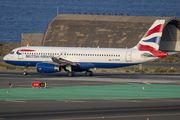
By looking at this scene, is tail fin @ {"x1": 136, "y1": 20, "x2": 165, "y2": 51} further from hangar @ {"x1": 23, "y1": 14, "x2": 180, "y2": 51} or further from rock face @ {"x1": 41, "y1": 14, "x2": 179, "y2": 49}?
rock face @ {"x1": 41, "y1": 14, "x2": 179, "y2": 49}

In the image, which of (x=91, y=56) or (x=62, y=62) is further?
(x=91, y=56)

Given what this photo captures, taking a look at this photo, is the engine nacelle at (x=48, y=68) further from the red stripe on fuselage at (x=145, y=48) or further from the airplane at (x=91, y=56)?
the red stripe on fuselage at (x=145, y=48)

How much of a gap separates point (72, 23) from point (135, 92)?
4913 cm

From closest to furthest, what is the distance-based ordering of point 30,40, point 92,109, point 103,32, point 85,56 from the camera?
point 92,109, point 85,56, point 103,32, point 30,40

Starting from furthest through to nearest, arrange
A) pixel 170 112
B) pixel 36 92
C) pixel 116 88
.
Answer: pixel 116 88, pixel 36 92, pixel 170 112

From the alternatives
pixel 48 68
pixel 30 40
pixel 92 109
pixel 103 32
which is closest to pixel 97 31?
pixel 103 32

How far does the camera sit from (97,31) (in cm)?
7388

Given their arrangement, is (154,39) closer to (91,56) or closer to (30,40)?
(91,56)

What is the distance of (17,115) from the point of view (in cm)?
1930

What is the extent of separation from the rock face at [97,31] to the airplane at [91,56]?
1082 inches

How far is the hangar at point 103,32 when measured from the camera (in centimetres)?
7169

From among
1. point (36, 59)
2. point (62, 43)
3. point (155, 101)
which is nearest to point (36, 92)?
point (155, 101)

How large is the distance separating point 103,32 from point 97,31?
1.41 metres

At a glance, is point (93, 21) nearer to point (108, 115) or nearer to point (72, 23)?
point (72, 23)
